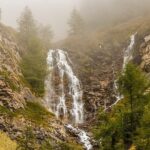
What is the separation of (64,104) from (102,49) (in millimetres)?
31699

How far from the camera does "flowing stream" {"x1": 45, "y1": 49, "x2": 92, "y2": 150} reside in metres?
76.8

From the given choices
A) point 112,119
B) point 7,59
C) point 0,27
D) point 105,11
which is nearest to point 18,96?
point 7,59

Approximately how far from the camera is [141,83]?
2218 inches

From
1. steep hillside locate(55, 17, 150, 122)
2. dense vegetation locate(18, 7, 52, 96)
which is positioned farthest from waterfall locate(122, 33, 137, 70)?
dense vegetation locate(18, 7, 52, 96)

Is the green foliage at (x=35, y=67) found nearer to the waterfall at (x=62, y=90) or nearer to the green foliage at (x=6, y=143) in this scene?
the waterfall at (x=62, y=90)

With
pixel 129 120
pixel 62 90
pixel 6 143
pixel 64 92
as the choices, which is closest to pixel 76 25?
pixel 62 90

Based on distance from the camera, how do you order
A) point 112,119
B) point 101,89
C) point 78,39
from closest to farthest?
point 112,119, point 101,89, point 78,39

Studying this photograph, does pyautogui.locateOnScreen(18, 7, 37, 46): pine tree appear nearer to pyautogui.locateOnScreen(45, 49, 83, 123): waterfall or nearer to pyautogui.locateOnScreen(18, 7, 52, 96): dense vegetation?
pyautogui.locateOnScreen(18, 7, 52, 96): dense vegetation

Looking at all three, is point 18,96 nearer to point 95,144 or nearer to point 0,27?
point 95,144

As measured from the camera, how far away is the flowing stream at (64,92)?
252 feet

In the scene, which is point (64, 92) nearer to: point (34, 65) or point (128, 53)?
point (34, 65)

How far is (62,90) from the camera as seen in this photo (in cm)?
8338

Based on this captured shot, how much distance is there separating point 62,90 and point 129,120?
1197 inches

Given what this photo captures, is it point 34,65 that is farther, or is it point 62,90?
point 62,90
